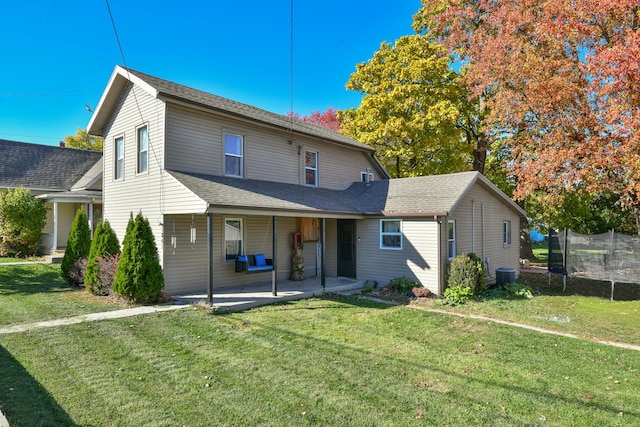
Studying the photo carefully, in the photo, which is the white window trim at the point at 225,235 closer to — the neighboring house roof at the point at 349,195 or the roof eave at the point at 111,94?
the neighboring house roof at the point at 349,195

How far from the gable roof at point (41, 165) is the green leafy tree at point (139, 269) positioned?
1506 centimetres

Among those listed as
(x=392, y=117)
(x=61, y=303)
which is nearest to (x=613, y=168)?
(x=392, y=117)

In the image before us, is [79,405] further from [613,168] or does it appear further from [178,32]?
[613,168]

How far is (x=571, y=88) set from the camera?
1180 centimetres

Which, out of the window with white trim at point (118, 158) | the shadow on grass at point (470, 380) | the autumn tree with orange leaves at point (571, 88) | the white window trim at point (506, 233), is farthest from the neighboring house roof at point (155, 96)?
the white window trim at point (506, 233)

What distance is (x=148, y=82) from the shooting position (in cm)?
1065

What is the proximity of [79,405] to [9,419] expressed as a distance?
600mm

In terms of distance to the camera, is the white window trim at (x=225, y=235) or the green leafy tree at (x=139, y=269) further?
the white window trim at (x=225, y=235)

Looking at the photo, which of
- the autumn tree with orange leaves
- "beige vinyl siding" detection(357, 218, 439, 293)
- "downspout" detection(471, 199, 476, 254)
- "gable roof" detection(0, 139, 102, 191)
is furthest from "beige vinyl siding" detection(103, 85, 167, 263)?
the autumn tree with orange leaves

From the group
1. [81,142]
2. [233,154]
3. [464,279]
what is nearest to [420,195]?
[464,279]

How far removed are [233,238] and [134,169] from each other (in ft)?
12.5

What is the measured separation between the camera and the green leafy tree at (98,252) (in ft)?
33.1

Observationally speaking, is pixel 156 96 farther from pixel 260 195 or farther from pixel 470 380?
pixel 470 380

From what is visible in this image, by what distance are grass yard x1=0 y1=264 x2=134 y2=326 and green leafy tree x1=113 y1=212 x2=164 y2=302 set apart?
477 mm
